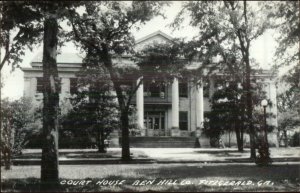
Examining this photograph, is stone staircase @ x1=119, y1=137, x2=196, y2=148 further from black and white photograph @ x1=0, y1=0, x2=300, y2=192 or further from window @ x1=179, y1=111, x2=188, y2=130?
window @ x1=179, y1=111, x2=188, y2=130

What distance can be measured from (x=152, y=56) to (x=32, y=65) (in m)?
26.3

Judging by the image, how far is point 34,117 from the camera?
3031 cm

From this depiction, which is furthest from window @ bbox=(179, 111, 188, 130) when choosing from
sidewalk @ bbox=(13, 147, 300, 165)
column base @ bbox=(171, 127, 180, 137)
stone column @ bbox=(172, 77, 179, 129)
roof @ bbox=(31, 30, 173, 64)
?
sidewalk @ bbox=(13, 147, 300, 165)

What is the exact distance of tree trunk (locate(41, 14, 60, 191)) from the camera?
11.8m

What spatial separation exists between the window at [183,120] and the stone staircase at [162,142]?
17.3 ft

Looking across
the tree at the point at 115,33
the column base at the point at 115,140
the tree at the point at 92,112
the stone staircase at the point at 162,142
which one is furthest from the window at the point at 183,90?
the tree at the point at 115,33

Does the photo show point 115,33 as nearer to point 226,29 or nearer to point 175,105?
point 226,29

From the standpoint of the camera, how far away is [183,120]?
47.2 meters

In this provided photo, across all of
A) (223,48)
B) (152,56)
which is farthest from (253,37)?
(152,56)

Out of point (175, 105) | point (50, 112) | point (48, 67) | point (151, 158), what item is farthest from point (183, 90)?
point (50, 112)

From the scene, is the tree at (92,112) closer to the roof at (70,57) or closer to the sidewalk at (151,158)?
the sidewalk at (151,158)

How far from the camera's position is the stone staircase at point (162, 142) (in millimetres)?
39094

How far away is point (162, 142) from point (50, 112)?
28555mm

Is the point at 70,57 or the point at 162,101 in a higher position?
the point at 70,57
